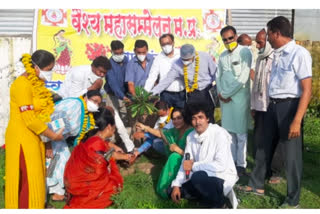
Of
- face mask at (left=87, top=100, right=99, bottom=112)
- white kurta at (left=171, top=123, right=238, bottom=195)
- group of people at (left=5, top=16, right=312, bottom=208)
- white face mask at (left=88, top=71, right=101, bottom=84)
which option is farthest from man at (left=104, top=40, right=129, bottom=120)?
white kurta at (left=171, top=123, right=238, bottom=195)

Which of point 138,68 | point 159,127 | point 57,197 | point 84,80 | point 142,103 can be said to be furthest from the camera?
point 138,68

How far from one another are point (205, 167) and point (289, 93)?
46.3 inches

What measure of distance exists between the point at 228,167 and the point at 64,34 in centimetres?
452

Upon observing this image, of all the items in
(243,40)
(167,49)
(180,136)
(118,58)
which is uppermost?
(243,40)

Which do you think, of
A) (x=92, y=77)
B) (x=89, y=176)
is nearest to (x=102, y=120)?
(x=89, y=176)

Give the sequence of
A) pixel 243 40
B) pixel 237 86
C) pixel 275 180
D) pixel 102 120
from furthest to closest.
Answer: pixel 243 40, pixel 237 86, pixel 275 180, pixel 102 120

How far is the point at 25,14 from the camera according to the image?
824 centimetres

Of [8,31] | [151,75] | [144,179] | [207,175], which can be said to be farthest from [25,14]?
[207,175]

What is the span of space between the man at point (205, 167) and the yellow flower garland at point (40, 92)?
1529 mm

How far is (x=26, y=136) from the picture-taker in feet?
12.5

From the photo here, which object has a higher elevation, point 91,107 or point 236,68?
point 236,68

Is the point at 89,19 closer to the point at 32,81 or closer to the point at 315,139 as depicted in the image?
the point at 32,81

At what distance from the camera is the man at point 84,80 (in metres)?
5.54

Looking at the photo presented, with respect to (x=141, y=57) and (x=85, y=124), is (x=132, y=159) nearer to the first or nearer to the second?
(x=85, y=124)
